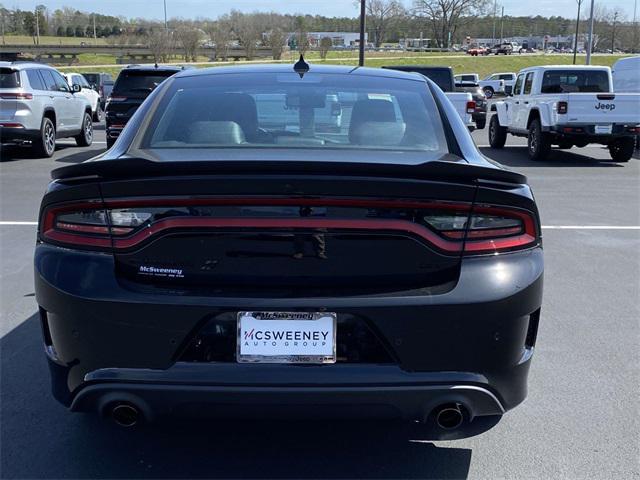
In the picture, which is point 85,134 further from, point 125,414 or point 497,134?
point 125,414

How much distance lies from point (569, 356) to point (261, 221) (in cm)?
266

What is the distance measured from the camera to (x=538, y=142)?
50.5 ft

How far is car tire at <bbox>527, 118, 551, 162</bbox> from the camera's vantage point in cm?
1530

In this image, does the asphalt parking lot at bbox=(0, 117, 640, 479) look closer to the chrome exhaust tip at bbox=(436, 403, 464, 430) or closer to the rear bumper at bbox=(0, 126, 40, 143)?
the chrome exhaust tip at bbox=(436, 403, 464, 430)

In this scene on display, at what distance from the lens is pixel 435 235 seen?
2.86 m

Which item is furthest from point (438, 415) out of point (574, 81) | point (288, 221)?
point (574, 81)

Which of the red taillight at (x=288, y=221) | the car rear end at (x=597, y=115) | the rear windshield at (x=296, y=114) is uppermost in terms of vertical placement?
the rear windshield at (x=296, y=114)

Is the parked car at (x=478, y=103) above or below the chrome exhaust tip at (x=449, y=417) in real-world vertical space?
below

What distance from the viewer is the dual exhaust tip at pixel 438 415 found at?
289 centimetres

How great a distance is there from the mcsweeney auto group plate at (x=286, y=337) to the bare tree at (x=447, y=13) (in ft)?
347

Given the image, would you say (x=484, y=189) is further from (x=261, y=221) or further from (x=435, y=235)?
(x=261, y=221)

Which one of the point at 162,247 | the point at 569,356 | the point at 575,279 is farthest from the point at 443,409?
the point at 575,279

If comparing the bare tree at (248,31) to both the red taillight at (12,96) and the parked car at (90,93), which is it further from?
the red taillight at (12,96)

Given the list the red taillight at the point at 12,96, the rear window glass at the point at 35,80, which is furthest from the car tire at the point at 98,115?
the red taillight at the point at 12,96
